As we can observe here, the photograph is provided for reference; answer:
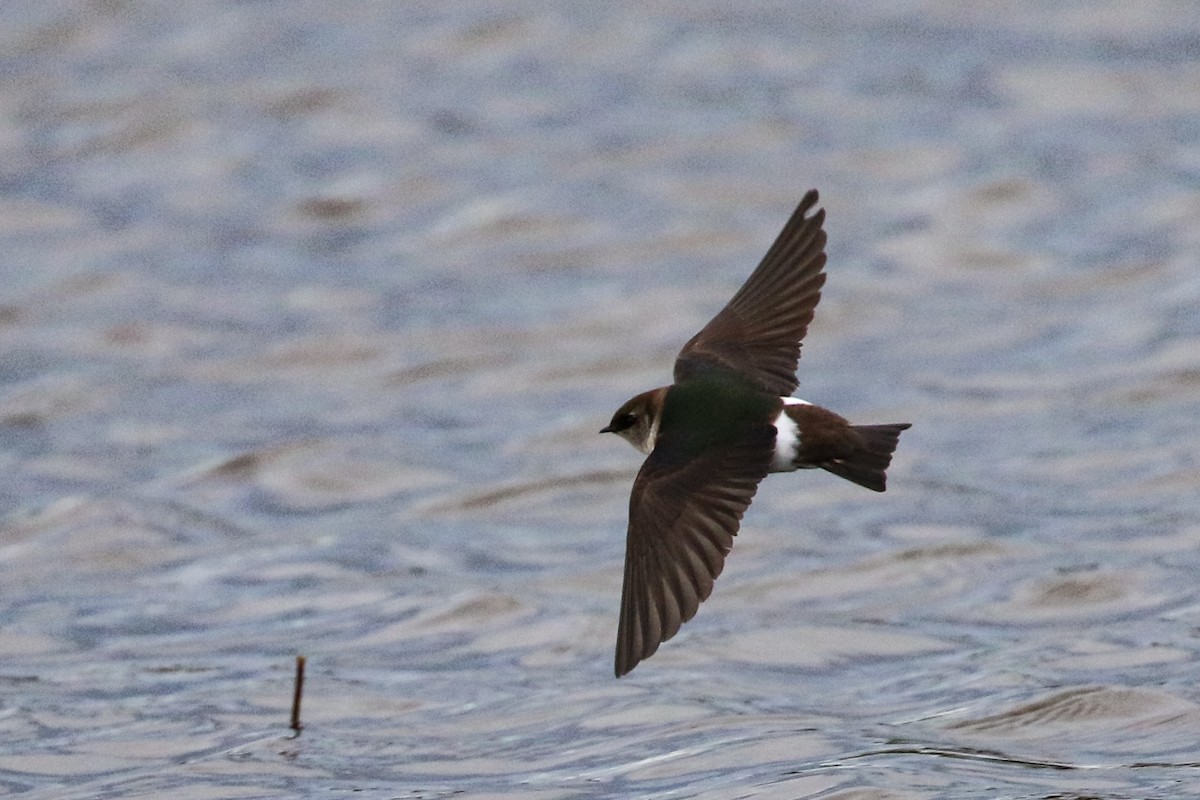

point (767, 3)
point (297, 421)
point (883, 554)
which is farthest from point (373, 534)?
point (767, 3)

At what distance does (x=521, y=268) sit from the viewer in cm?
926

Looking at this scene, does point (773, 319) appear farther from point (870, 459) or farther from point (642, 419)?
point (870, 459)

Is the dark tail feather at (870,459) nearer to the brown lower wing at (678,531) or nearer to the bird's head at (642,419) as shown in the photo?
the brown lower wing at (678,531)

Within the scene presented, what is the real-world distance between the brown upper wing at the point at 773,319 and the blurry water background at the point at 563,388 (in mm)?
805

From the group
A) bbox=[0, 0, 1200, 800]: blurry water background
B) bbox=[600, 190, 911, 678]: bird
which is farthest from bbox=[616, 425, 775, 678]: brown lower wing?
bbox=[0, 0, 1200, 800]: blurry water background

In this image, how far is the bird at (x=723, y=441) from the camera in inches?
136

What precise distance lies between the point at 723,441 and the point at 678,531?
23 centimetres

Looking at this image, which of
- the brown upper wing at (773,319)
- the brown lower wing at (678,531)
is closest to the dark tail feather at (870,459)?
the brown lower wing at (678,531)

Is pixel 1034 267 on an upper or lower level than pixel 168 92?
lower

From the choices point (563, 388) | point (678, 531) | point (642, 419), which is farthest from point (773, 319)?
point (563, 388)

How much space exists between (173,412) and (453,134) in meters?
3.02

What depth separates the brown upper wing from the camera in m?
3.95

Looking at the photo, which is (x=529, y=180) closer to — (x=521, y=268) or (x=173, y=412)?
(x=521, y=268)

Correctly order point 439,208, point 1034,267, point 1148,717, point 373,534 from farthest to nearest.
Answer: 1. point 439,208
2. point 1034,267
3. point 373,534
4. point 1148,717
